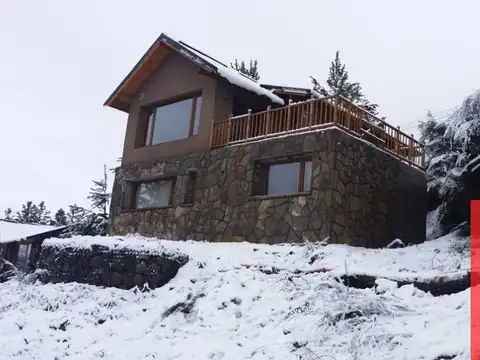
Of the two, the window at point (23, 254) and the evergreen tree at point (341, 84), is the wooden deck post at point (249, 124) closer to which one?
the evergreen tree at point (341, 84)

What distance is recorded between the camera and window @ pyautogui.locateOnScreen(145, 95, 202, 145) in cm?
1497

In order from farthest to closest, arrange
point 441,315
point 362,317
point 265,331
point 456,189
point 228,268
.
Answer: point 456,189
point 228,268
point 265,331
point 362,317
point 441,315

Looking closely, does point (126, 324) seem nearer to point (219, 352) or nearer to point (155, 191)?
point (219, 352)

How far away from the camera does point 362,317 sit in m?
5.62

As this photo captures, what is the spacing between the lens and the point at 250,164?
12.4 metres

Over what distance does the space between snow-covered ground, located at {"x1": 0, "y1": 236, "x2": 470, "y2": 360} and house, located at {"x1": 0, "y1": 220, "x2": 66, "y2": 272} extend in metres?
13.4

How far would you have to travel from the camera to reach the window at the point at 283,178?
1156 cm

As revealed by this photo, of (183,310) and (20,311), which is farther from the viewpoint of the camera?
(20,311)

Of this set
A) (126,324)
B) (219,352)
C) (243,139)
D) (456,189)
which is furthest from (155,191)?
(219,352)

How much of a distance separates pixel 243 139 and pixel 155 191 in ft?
13.2

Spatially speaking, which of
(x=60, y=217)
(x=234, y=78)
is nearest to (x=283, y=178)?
(x=234, y=78)

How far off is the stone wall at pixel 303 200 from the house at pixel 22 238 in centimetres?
1065

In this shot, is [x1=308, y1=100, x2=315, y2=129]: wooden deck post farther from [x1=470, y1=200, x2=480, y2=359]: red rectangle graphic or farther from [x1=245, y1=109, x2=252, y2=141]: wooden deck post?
[x1=470, y1=200, x2=480, y2=359]: red rectangle graphic

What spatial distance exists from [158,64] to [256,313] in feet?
39.0
